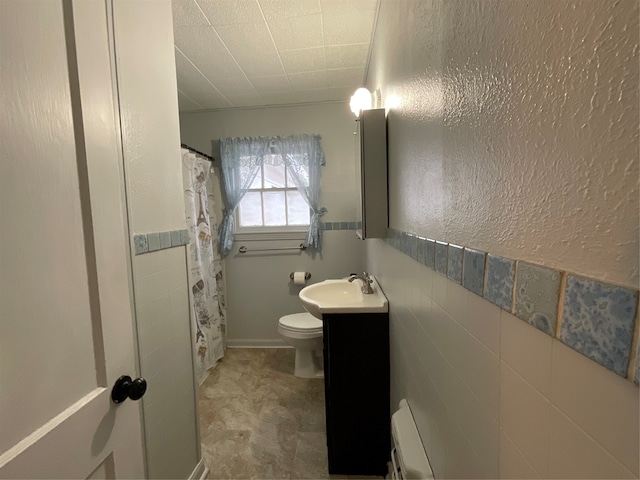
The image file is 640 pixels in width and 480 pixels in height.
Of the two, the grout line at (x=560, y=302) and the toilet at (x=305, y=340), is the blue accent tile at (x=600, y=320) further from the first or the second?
the toilet at (x=305, y=340)

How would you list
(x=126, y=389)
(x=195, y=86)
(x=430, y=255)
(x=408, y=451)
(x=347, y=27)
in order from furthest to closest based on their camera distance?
(x=195, y=86)
(x=347, y=27)
(x=408, y=451)
(x=430, y=255)
(x=126, y=389)

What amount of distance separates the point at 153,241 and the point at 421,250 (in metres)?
0.96

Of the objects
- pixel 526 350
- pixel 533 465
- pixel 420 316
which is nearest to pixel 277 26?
pixel 420 316

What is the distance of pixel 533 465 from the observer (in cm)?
39

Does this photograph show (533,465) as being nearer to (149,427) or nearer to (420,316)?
(420,316)

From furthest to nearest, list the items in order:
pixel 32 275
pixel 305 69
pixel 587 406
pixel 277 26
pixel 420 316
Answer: pixel 305 69, pixel 277 26, pixel 420 316, pixel 32 275, pixel 587 406

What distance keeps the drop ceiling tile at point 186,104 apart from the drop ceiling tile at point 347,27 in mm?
1355

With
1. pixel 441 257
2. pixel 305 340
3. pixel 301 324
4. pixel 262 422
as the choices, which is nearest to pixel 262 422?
pixel 262 422

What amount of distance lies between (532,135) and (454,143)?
24cm

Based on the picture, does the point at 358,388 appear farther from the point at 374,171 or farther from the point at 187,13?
the point at 187,13

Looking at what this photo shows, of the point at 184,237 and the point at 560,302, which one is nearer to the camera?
the point at 560,302

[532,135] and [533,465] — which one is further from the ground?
[532,135]

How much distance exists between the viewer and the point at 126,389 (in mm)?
626

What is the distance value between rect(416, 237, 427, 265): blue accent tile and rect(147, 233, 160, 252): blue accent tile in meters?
0.95
